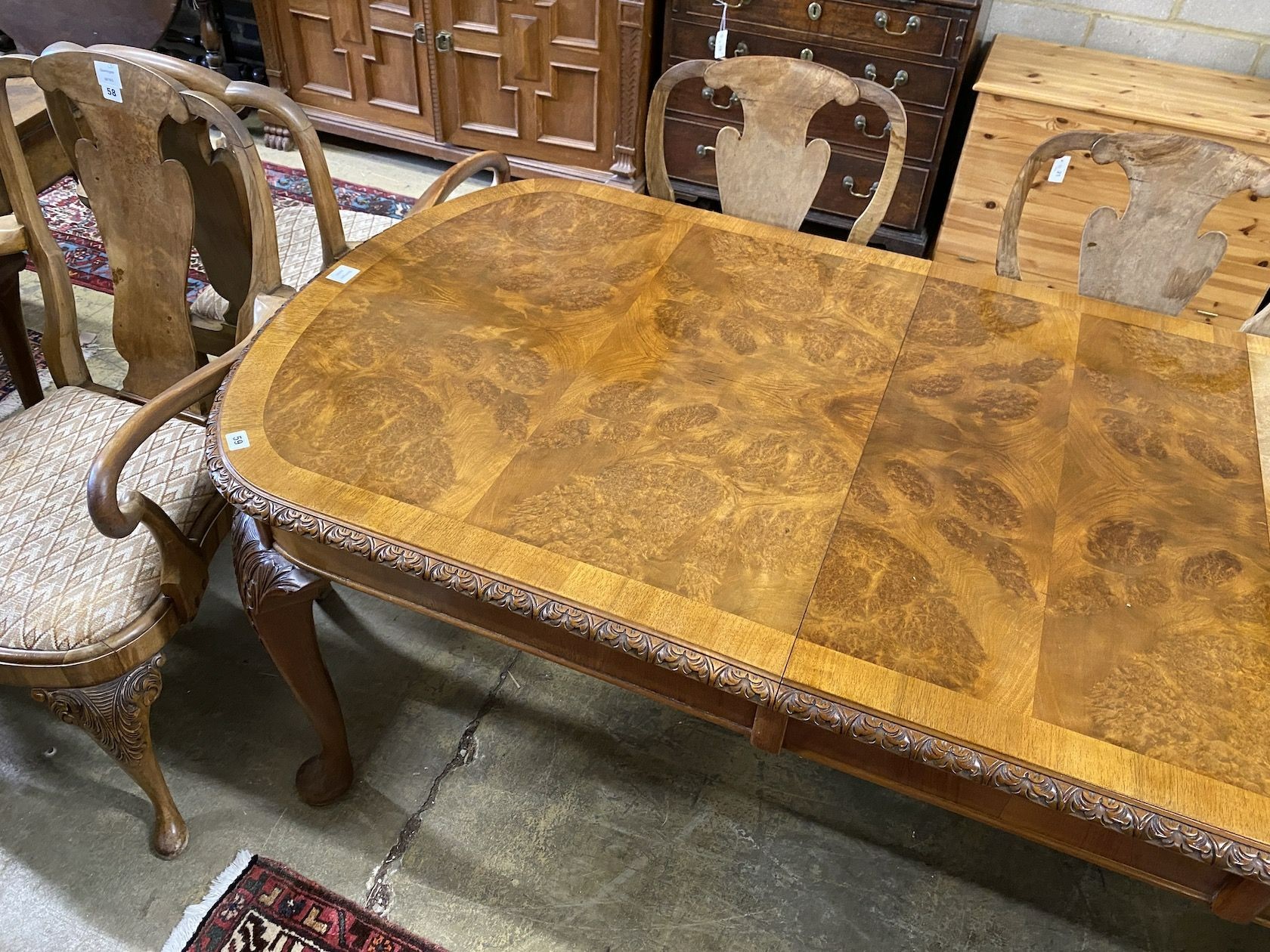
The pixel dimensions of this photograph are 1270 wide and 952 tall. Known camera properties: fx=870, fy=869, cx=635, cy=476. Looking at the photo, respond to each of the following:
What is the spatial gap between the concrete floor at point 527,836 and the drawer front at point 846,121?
1837 millimetres

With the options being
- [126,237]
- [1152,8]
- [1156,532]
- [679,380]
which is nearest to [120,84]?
[126,237]

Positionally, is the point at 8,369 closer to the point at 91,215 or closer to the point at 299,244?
the point at 91,215

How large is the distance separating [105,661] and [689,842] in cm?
95

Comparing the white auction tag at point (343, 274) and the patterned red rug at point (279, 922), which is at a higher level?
the white auction tag at point (343, 274)

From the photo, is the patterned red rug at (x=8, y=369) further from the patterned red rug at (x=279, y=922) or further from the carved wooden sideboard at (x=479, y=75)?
the patterned red rug at (x=279, y=922)

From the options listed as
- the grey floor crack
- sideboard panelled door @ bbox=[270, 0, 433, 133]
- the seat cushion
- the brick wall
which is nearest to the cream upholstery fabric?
the seat cushion

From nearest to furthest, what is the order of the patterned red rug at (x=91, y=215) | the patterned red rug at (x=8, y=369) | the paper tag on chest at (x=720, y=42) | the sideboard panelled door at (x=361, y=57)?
the patterned red rug at (x=8, y=369) → the paper tag on chest at (x=720, y=42) → the patterned red rug at (x=91, y=215) → the sideboard panelled door at (x=361, y=57)

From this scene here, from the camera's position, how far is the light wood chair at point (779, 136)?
1.60 meters

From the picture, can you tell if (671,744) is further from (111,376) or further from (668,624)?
(111,376)

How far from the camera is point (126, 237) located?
152cm

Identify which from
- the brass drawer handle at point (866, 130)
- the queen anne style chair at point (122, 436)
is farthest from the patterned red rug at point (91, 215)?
the brass drawer handle at point (866, 130)

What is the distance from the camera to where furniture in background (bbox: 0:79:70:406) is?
1.78 m

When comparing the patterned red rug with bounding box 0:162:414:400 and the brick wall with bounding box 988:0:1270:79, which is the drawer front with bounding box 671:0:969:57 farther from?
the patterned red rug with bounding box 0:162:414:400

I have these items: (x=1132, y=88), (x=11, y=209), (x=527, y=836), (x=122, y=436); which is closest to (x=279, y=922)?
(x=527, y=836)
